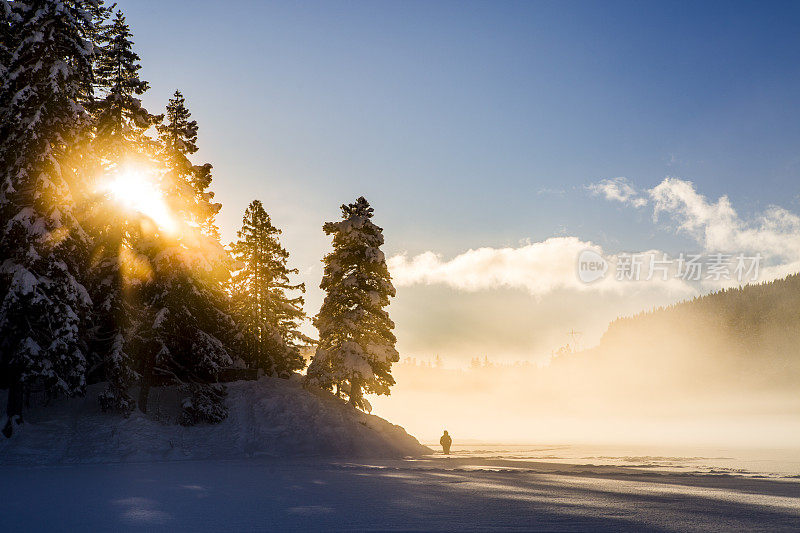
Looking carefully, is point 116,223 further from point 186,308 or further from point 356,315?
point 356,315

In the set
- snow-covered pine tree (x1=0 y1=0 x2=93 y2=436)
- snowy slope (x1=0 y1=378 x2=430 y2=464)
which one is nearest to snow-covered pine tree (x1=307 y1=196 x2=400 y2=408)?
snowy slope (x1=0 y1=378 x2=430 y2=464)

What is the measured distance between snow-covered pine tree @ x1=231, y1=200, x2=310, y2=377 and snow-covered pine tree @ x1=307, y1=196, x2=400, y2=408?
277 inches

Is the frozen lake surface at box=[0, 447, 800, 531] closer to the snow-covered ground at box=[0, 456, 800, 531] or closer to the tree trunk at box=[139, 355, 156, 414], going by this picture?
the snow-covered ground at box=[0, 456, 800, 531]

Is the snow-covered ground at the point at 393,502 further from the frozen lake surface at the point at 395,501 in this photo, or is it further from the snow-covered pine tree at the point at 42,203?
the snow-covered pine tree at the point at 42,203

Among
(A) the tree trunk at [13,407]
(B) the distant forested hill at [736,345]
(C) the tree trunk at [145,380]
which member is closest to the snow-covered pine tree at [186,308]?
(C) the tree trunk at [145,380]

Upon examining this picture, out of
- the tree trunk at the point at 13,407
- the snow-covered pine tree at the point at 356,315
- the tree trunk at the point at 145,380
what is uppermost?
the snow-covered pine tree at the point at 356,315

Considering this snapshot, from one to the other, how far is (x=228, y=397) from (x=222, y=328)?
431cm

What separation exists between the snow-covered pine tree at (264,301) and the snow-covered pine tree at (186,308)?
33.0 ft

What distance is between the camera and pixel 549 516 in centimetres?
923

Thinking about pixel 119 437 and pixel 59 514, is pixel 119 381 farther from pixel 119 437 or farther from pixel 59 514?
pixel 59 514

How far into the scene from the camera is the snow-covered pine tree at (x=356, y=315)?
34562 millimetres

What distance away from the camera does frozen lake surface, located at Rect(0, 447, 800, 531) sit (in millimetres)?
8648

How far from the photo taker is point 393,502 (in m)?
11.0

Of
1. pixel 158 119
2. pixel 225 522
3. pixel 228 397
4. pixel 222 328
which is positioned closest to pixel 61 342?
pixel 222 328
